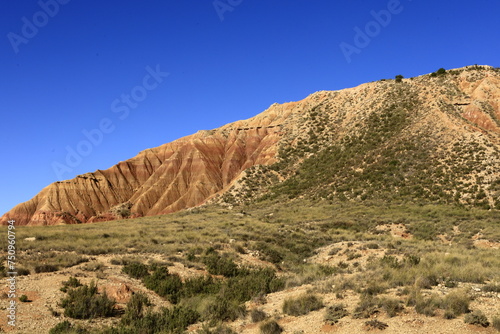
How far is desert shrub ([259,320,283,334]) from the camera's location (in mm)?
8894

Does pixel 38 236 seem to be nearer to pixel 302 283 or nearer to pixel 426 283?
pixel 302 283

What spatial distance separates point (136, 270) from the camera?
15.3 metres

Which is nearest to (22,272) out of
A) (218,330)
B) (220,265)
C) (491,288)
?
(220,265)

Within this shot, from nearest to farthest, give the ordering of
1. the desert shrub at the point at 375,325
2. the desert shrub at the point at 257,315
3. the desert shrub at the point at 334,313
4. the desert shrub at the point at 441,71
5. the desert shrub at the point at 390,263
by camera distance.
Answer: the desert shrub at the point at 375,325 < the desert shrub at the point at 334,313 < the desert shrub at the point at 257,315 < the desert shrub at the point at 390,263 < the desert shrub at the point at 441,71

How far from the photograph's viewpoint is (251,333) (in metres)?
9.26

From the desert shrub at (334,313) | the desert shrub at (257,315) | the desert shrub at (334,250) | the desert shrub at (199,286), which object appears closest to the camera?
the desert shrub at (334,313)

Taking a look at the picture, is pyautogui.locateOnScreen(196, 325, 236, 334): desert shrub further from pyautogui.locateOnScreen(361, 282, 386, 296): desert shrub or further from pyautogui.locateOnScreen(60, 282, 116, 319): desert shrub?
pyautogui.locateOnScreen(361, 282, 386, 296): desert shrub

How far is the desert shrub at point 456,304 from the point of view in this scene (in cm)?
873

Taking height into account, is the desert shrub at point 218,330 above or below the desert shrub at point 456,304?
above

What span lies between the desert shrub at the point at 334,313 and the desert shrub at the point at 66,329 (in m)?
6.44

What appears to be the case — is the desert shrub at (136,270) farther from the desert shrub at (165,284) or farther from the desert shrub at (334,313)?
the desert shrub at (334,313)

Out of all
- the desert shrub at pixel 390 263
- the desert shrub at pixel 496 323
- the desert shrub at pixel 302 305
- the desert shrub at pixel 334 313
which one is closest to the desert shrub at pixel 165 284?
the desert shrub at pixel 302 305

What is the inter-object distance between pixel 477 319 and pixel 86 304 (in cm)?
1064

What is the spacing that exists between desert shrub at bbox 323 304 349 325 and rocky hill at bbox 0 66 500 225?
1373 inches
